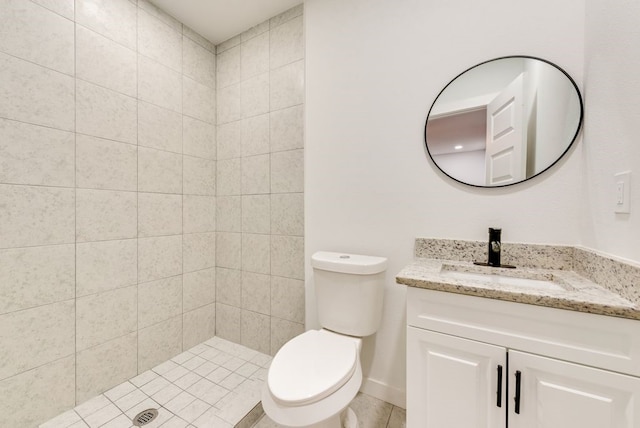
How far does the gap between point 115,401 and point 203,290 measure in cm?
79

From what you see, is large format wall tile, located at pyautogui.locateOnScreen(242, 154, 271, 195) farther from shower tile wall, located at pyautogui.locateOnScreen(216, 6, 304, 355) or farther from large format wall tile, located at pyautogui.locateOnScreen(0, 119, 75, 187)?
large format wall tile, located at pyautogui.locateOnScreen(0, 119, 75, 187)

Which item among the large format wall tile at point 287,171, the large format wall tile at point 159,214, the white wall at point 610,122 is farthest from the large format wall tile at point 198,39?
the white wall at point 610,122

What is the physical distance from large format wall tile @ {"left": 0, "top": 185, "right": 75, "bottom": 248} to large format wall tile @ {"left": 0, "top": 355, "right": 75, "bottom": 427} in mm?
629

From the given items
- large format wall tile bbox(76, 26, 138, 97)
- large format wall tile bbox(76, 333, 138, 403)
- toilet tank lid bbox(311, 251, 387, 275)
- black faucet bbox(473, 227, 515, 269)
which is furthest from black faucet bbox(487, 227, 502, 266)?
large format wall tile bbox(76, 26, 138, 97)

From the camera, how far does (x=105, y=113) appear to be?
4.88ft

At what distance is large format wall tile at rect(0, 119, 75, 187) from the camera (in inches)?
45.9

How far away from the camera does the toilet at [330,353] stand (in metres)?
0.88

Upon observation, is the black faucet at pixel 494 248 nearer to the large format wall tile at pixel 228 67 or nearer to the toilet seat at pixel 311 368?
the toilet seat at pixel 311 368

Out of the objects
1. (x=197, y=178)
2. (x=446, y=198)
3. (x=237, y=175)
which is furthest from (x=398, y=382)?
(x=197, y=178)

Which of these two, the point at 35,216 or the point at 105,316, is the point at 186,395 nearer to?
the point at 105,316

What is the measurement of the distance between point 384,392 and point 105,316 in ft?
5.48

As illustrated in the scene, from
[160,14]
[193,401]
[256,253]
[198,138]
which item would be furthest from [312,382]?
[160,14]

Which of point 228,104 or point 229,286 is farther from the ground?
point 228,104

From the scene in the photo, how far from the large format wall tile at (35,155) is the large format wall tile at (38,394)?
3.04ft
